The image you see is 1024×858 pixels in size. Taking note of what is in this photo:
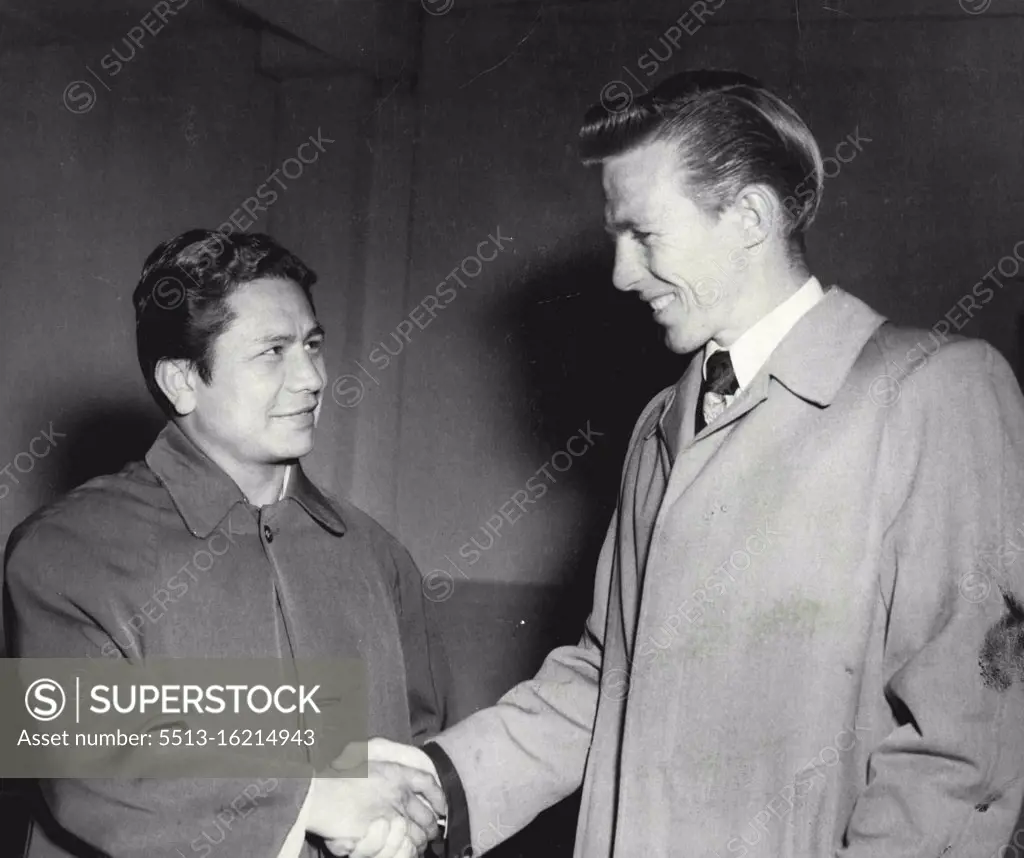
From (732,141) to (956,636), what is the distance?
75 cm

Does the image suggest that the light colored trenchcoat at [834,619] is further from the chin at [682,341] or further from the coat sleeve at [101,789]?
the coat sleeve at [101,789]

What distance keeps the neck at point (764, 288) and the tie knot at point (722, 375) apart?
0.21 ft

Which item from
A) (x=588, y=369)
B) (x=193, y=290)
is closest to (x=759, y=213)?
(x=193, y=290)

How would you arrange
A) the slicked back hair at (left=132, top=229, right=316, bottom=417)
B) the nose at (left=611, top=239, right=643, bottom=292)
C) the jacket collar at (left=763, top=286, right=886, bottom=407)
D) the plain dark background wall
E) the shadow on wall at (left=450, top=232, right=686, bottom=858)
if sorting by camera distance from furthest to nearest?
the shadow on wall at (left=450, top=232, right=686, bottom=858)
the plain dark background wall
the slicked back hair at (left=132, top=229, right=316, bottom=417)
the nose at (left=611, top=239, right=643, bottom=292)
the jacket collar at (left=763, top=286, right=886, bottom=407)

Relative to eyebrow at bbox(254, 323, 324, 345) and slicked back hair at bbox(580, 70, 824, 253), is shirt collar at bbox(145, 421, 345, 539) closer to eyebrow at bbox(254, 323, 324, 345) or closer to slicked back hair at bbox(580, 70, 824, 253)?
eyebrow at bbox(254, 323, 324, 345)

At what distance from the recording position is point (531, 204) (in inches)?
→ 186

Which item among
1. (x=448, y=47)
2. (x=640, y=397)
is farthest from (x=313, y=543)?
(x=448, y=47)

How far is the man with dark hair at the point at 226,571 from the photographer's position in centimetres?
170

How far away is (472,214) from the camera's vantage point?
481 centimetres

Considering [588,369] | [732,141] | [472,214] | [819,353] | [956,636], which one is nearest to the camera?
[956,636]

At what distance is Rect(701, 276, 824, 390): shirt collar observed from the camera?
5.16ft

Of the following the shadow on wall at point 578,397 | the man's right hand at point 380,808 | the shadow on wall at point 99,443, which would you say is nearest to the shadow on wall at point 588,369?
the shadow on wall at point 578,397

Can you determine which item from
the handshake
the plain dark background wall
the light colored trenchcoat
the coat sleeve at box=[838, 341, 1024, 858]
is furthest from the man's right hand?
the plain dark background wall

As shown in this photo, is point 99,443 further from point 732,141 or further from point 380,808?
point 732,141
